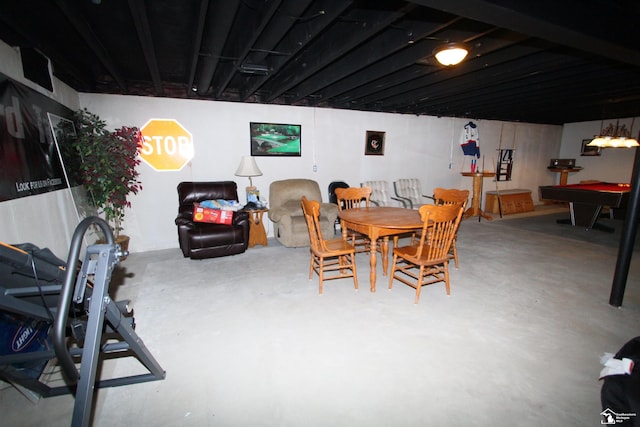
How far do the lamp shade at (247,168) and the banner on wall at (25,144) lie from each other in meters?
2.11

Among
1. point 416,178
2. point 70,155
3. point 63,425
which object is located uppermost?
point 70,155

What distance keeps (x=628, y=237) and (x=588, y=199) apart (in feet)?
10.8

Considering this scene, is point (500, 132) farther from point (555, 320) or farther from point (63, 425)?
point (63, 425)

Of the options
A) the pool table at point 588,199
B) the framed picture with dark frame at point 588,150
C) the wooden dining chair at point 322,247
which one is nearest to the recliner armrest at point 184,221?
the wooden dining chair at point 322,247

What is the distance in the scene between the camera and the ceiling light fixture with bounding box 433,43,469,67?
2260mm

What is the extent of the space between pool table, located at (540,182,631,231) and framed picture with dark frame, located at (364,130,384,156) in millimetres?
3320

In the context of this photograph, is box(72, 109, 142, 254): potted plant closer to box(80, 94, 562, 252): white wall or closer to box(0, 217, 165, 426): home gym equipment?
box(80, 94, 562, 252): white wall

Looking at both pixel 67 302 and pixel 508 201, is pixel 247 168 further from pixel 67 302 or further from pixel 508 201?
pixel 508 201

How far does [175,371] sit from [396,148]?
5564 millimetres

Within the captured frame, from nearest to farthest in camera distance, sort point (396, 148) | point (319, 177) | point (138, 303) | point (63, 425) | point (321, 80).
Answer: point (63, 425)
point (138, 303)
point (321, 80)
point (319, 177)
point (396, 148)

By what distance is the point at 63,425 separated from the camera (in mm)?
1521

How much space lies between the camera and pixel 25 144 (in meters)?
2.35

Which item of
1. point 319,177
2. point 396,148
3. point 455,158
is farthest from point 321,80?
point 455,158

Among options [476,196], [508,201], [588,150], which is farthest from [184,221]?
[588,150]
